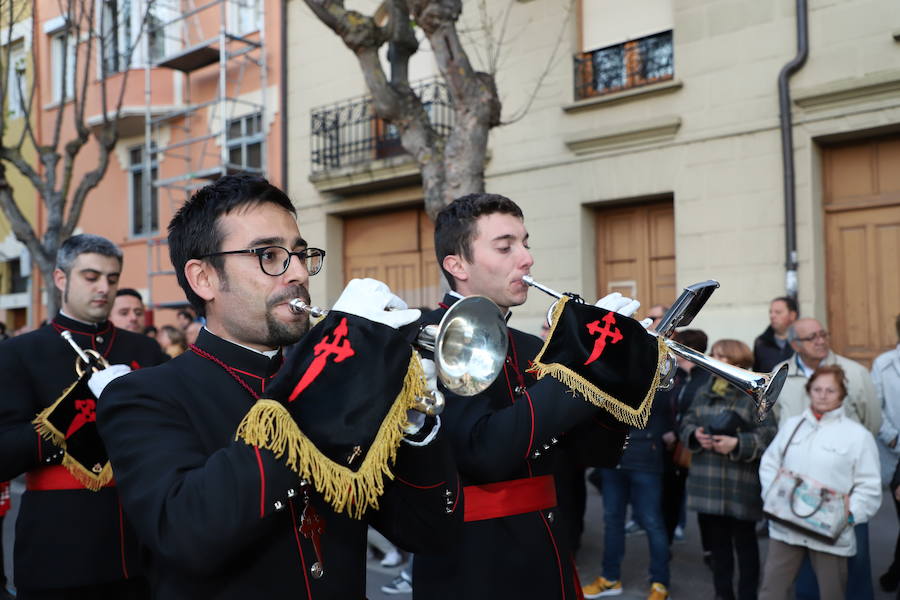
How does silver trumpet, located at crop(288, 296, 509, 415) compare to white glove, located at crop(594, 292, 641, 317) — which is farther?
white glove, located at crop(594, 292, 641, 317)

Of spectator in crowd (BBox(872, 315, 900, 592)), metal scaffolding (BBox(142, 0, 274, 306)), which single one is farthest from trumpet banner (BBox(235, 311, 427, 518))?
metal scaffolding (BBox(142, 0, 274, 306))

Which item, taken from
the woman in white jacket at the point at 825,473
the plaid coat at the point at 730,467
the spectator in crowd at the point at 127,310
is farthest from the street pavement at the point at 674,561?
the spectator in crowd at the point at 127,310

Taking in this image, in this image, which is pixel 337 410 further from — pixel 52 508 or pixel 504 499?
pixel 52 508

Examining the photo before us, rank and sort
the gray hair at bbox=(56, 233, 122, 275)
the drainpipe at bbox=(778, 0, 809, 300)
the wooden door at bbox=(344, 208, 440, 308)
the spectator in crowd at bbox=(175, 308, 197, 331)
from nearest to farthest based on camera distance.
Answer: the gray hair at bbox=(56, 233, 122, 275) → the drainpipe at bbox=(778, 0, 809, 300) → the spectator in crowd at bbox=(175, 308, 197, 331) → the wooden door at bbox=(344, 208, 440, 308)

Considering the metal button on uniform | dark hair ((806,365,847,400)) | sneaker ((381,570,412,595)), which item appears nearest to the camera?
the metal button on uniform

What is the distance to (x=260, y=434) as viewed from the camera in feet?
5.35

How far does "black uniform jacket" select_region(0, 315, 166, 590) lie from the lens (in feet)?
10.9

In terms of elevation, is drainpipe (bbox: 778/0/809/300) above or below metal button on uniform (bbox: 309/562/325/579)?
above

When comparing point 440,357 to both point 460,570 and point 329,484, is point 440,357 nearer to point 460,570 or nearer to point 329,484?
point 329,484

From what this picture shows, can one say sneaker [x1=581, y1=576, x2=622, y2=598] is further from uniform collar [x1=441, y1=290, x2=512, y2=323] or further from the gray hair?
Answer: the gray hair

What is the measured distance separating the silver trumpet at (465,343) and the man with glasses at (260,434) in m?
0.10

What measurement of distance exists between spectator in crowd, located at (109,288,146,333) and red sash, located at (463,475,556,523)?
393 centimetres

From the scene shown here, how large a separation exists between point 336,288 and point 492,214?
10620 mm

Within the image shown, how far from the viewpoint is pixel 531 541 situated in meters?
2.59
